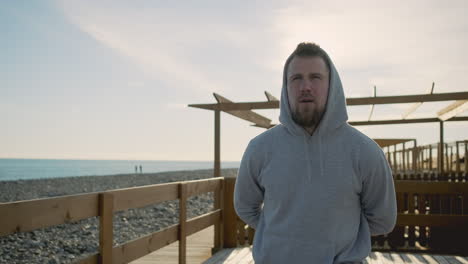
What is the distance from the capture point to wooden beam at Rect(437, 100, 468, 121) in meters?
8.81

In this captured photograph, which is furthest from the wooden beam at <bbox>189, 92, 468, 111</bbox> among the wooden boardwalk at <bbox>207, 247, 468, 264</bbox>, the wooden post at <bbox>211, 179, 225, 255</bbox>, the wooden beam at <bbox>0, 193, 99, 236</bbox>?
the wooden beam at <bbox>0, 193, 99, 236</bbox>

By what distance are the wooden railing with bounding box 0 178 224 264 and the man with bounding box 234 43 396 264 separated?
1.27 metres

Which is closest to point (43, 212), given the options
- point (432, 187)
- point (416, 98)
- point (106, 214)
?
point (106, 214)

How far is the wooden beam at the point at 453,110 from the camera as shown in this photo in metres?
8.81

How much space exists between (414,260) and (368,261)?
638mm

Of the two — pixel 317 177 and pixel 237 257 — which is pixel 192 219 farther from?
pixel 317 177

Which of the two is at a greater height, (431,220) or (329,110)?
(329,110)

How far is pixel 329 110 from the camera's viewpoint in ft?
7.14

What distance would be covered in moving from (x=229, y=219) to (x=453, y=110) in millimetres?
5576

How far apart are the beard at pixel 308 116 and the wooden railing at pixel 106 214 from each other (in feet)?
5.04

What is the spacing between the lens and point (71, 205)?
10.0 feet

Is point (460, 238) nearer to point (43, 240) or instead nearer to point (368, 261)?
point (368, 261)

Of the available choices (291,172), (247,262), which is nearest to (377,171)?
(291,172)

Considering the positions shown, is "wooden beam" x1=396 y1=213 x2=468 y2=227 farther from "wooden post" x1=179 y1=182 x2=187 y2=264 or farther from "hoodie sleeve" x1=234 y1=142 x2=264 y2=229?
"hoodie sleeve" x1=234 y1=142 x2=264 y2=229
